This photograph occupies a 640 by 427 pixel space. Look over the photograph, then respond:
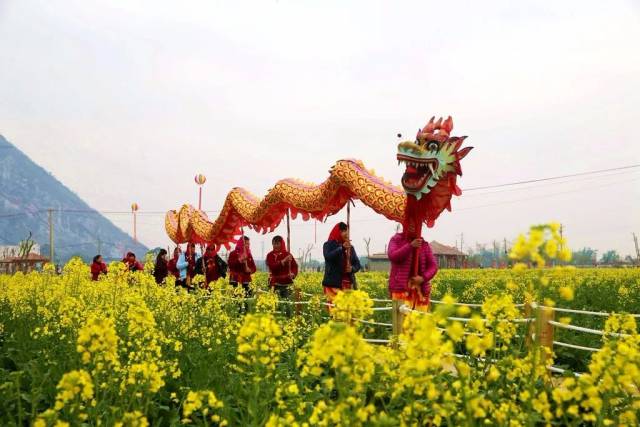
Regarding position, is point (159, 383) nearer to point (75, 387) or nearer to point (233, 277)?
point (75, 387)

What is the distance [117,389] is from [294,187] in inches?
237

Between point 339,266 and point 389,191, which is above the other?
point 389,191

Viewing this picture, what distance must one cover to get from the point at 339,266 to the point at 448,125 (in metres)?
2.69

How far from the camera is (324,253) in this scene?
848 cm

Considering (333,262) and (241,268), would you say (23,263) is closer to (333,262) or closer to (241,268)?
(241,268)

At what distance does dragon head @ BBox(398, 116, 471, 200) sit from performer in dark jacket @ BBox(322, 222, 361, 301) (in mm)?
1942

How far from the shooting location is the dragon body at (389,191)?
645 centimetres

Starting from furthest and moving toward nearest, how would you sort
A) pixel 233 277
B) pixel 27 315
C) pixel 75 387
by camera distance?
pixel 233 277 → pixel 27 315 → pixel 75 387

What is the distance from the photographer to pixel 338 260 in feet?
27.4

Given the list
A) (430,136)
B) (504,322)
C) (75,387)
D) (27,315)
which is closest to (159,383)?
(75,387)

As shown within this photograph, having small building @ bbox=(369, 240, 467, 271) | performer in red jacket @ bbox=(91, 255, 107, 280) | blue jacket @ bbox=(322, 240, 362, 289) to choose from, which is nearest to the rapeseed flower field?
blue jacket @ bbox=(322, 240, 362, 289)

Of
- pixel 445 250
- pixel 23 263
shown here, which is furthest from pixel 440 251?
pixel 23 263

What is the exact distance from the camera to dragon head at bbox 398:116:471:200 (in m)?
6.40

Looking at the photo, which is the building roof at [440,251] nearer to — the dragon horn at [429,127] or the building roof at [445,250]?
the building roof at [445,250]
